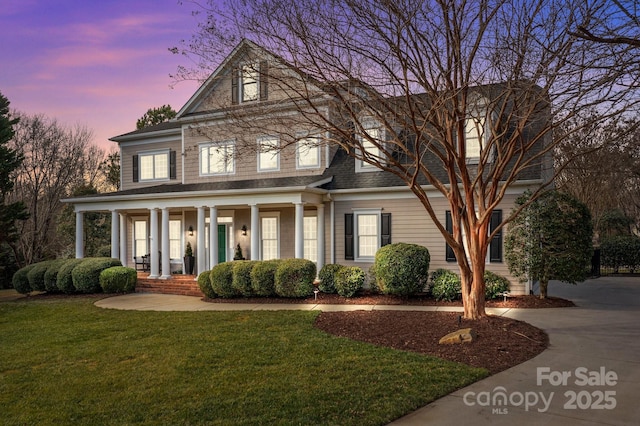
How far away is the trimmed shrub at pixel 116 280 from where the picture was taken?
49.9 ft

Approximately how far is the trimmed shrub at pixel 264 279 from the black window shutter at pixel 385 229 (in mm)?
3644

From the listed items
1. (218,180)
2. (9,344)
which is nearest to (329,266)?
(218,180)

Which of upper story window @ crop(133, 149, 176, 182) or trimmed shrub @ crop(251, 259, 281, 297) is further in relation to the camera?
upper story window @ crop(133, 149, 176, 182)

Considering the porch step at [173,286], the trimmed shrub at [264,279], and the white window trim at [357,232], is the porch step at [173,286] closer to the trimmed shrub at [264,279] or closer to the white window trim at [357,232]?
the trimmed shrub at [264,279]

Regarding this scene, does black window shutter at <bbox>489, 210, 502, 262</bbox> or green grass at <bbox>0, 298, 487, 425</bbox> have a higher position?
black window shutter at <bbox>489, 210, 502, 262</bbox>

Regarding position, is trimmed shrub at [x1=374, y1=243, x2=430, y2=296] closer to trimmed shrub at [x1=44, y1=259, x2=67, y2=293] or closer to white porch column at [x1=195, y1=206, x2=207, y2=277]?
white porch column at [x1=195, y1=206, x2=207, y2=277]

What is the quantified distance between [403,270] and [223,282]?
541 centimetres

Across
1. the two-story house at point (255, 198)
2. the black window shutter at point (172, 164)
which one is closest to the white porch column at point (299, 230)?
the two-story house at point (255, 198)

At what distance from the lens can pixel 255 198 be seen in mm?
14703

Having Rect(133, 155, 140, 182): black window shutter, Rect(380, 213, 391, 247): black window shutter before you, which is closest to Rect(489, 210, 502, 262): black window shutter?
Rect(380, 213, 391, 247): black window shutter

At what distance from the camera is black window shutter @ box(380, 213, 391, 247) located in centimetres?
1433

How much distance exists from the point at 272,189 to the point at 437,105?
289 inches

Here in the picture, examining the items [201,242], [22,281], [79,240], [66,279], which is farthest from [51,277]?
[201,242]

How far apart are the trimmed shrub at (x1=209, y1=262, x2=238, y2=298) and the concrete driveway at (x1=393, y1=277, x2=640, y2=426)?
8.58 meters
